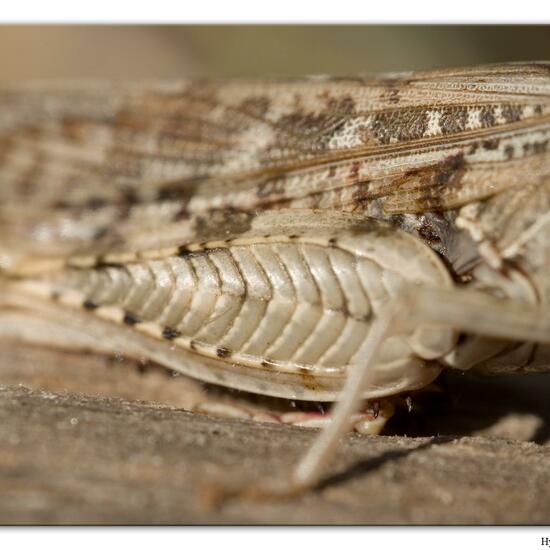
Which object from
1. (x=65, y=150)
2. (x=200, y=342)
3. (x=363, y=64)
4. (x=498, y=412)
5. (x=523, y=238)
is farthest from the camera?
(x=363, y=64)

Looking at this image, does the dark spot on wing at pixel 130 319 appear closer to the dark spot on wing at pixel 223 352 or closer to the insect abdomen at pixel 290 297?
the insect abdomen at pixel 290 297

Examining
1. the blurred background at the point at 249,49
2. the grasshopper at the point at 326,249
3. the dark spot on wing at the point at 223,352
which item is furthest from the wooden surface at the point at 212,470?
the blurred background at the point at 249,49

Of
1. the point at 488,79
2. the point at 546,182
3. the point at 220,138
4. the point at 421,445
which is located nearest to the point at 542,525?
the point at 421,445

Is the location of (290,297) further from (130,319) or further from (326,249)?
(130,319)

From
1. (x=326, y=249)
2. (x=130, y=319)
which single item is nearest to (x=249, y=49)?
(x=130, y=319)

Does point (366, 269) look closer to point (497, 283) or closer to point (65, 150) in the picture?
point (497, 283)

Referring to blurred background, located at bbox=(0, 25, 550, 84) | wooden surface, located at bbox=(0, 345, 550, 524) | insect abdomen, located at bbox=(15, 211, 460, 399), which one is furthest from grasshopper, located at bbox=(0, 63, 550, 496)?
blurred background, located at bbox=(0, 25, 550, 84)
